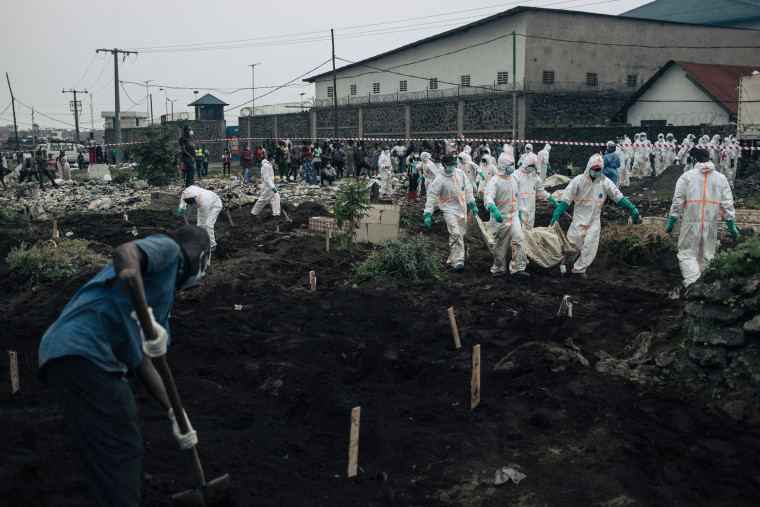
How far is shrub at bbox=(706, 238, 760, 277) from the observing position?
5.90m

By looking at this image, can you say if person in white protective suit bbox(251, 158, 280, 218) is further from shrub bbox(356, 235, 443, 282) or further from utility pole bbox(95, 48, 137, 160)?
utility pole bbox(95, 48, 137, 160)

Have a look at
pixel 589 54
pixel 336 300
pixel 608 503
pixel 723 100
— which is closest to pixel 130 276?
pixel 608 503

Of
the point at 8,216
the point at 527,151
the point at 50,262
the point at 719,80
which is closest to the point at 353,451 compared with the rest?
the point at 50,262

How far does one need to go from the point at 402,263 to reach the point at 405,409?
4.83 metres

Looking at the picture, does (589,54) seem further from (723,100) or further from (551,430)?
(551,430)

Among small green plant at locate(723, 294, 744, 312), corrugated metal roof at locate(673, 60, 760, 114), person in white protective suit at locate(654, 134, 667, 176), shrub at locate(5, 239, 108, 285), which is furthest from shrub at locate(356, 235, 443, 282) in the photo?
corrugated metal roof at locate(673, 60, 760, 114)

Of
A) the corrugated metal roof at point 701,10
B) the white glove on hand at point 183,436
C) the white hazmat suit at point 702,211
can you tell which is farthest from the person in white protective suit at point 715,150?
the corrugated metal roof at point 701,10

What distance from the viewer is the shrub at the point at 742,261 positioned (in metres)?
5.90

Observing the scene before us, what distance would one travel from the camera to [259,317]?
858 centimetres

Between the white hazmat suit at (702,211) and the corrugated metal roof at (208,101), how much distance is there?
48.1 meters

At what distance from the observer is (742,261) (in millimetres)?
5980

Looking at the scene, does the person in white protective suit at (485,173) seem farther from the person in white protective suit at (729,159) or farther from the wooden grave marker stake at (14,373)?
the wooden grave marker stake at (14,373)

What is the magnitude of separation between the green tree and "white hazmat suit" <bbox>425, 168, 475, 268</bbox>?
18041 mm

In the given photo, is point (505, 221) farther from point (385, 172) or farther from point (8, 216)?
point (8, 216)
